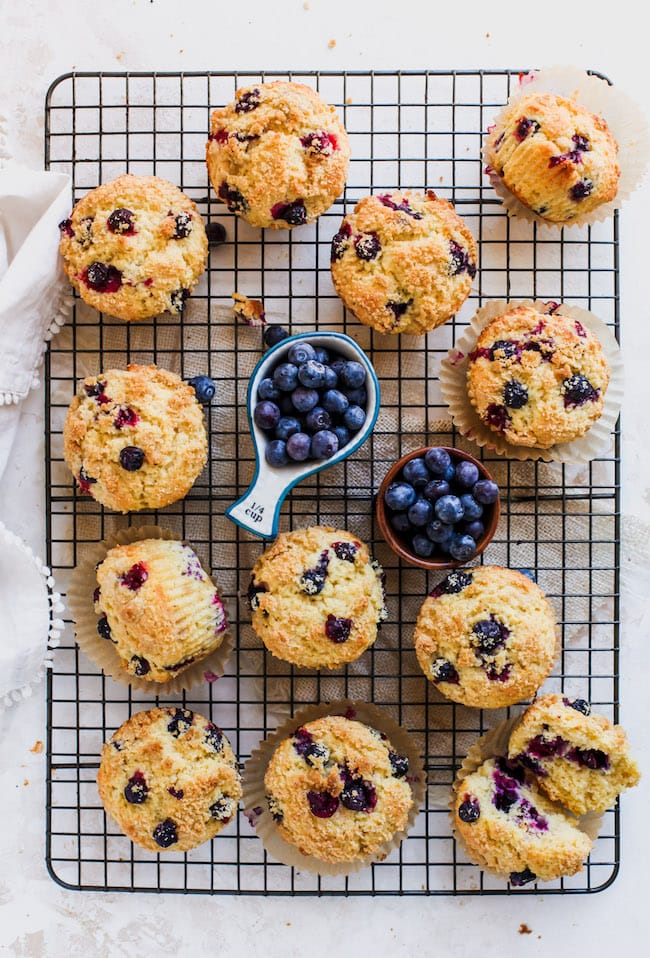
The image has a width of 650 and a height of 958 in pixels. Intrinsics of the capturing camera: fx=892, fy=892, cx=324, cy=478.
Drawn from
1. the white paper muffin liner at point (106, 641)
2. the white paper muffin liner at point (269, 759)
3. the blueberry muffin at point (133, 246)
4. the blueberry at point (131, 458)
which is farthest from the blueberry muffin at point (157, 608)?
the blueberry muffin at point (133, 246)

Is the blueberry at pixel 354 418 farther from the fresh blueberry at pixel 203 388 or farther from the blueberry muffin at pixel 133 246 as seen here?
the blueberry muffin at pixel 133 246

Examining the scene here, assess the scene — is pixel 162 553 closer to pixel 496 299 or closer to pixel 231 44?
pixel 496 299

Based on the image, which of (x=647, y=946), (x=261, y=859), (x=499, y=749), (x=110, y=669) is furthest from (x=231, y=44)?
(x=647, y=946)

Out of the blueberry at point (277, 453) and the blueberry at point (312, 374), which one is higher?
the blueberry at point (312, 374)

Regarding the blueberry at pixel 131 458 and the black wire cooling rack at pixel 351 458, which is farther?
the black wire cooling rack at pixel 351 458

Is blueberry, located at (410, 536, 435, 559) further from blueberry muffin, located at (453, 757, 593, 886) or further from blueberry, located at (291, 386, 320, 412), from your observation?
blueberry muffin, located at (453, 757, 593, 886)
